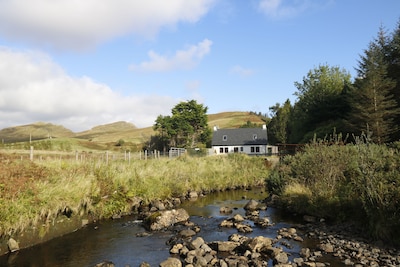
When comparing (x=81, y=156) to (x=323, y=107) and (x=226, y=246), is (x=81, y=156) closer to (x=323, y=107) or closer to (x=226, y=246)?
(x=226, y=246)

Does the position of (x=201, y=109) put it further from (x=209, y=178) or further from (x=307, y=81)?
(x=209, y=178)

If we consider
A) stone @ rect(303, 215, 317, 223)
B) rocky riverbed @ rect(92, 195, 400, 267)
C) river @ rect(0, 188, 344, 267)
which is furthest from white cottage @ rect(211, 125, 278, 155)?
rocky riverbed @ rect(92, 195, 400, 267)

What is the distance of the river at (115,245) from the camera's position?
11.1 m

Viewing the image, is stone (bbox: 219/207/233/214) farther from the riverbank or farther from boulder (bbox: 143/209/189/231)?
the riverbank

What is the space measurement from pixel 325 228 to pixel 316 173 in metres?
4.24

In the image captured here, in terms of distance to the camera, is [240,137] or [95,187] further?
[240,137]

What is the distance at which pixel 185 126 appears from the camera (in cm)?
6956

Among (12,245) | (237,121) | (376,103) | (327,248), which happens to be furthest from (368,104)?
(237,121)

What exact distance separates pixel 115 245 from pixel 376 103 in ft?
123

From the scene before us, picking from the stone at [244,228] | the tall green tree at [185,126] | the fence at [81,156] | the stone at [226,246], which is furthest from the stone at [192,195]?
the tall green tree at [185,126]

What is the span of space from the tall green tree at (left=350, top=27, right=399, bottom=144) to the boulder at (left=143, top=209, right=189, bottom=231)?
28475mm

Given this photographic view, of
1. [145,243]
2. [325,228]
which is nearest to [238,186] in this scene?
[325,228]

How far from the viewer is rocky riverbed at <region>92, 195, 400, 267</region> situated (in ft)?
33.7

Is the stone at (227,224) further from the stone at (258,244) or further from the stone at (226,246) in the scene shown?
the stone at (258,244)
